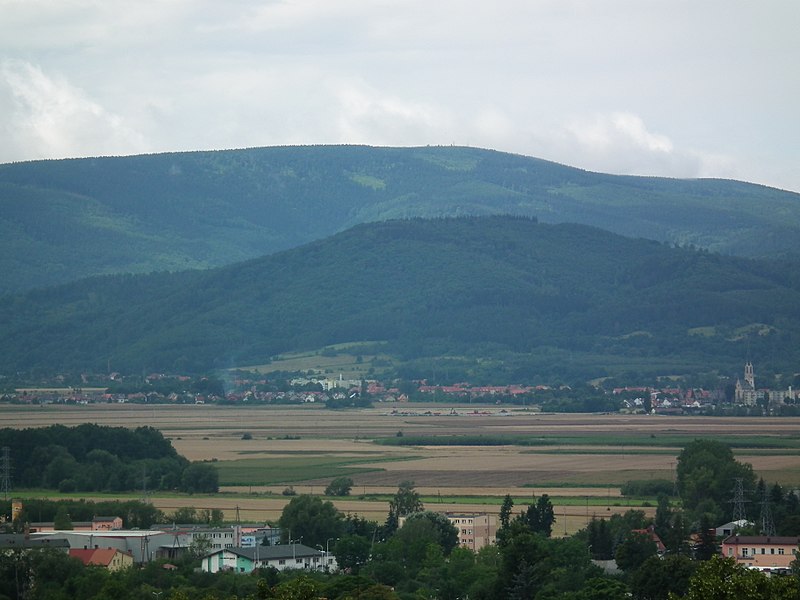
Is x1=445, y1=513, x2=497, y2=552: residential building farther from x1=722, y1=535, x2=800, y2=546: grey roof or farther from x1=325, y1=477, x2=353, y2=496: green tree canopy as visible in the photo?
x1=325, y1=477, x2=353, y2=496: green tree canopy

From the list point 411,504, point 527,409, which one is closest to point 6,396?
point 527,409

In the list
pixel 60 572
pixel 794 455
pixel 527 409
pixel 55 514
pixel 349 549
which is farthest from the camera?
pixel 527 409

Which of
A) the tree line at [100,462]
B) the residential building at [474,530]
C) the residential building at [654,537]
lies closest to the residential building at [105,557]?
the residential building at [474,530]

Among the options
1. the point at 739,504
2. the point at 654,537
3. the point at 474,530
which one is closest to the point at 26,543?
the point at 474,530

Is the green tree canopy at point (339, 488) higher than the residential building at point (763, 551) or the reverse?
higher

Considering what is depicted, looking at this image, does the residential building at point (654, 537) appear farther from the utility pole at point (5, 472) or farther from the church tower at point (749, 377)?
the church tower at point (749, 377)

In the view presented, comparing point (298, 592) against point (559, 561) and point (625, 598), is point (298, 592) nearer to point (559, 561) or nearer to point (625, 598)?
point (625, 598)

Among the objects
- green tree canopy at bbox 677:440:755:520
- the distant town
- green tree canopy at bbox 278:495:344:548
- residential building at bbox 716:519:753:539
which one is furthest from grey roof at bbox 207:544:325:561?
the distant town
